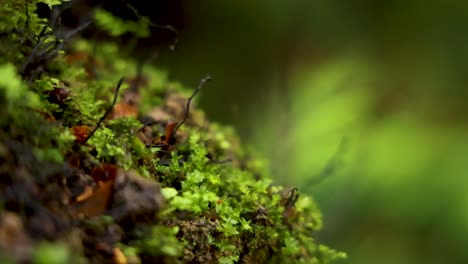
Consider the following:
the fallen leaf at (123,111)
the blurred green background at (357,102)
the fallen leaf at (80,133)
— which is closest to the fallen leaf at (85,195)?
the fallen leaf at (80,133)

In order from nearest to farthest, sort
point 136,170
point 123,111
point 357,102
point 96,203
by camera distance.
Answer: point 96,203 < point 136,170 < point 123,111 < point 357,102

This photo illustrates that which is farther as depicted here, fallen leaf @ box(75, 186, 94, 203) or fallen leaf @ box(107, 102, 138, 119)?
fallen leaf @ box(107, 102, 138, 119)

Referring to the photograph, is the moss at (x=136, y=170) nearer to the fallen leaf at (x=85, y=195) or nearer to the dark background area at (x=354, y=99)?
the fallen leaf at (x=85, y=195)

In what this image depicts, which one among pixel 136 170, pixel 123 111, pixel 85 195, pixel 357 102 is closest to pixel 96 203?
pixel 85 195

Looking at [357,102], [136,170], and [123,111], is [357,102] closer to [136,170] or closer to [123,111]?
[123,111]

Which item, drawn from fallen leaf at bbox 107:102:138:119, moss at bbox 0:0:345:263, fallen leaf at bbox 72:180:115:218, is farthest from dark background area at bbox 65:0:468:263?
fallen leaf at bbox 72:180:115:218

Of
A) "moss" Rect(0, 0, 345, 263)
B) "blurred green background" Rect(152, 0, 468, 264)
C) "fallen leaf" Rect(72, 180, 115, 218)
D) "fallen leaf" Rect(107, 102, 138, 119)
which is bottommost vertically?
"fallen leaf" Rect(72, 180, 115, 218)

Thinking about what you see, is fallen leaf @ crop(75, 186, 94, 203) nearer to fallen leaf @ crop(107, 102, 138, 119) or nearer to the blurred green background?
fallen leaf @ crop(107, 102, 138, 119)
